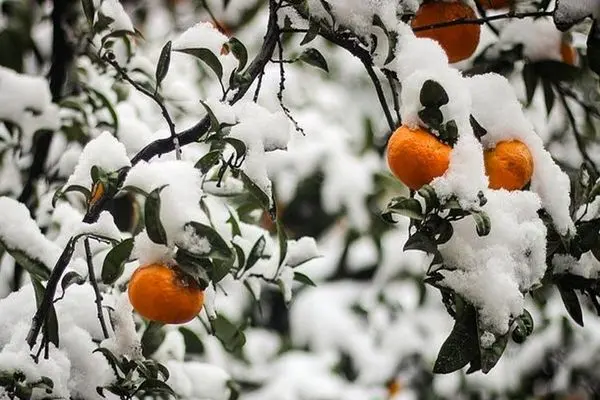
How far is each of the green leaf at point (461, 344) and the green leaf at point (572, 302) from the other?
0.49ft

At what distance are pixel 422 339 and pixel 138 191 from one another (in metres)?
1.57

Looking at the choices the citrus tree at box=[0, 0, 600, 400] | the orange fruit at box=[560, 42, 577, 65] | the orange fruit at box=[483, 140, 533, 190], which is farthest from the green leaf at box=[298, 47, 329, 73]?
the orange fruit at box=[560, 42, 577, 65]

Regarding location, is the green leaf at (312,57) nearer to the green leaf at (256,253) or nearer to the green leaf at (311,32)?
the green leaf at (311,32)

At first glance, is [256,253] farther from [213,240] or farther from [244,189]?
[213,240]

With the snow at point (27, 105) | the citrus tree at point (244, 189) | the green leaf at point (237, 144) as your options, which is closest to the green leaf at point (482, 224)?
the citrus tree at point (244, 189)

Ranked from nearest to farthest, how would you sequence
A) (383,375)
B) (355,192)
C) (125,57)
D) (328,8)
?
1. (328,8)
2. (125,57)
3. (355,192)
4. (383,375)

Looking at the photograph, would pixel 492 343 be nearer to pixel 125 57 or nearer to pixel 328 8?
pixel 328 8

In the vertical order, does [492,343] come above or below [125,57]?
below

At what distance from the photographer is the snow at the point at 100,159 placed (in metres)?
0.78

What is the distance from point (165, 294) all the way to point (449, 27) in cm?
42

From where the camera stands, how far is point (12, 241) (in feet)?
2.87

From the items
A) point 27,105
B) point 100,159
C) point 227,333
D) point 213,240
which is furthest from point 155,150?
point 27,105

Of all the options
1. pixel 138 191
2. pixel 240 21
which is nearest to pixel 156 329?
pixel 138 191

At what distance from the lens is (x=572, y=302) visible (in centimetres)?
78
